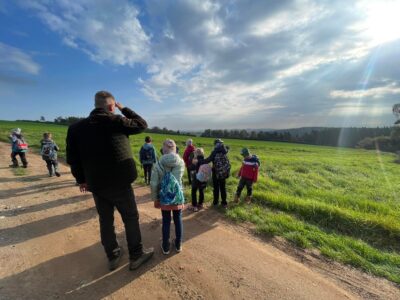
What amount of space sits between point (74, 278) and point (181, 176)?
6.87ft

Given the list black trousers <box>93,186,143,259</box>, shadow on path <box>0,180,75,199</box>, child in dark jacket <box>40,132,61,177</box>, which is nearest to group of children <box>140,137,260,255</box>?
black trousers <box>93,186,143,259</box>

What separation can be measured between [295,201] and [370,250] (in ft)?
7.41

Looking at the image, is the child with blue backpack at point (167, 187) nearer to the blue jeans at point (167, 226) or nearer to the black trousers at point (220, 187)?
the blue jeans at point (167, 226)

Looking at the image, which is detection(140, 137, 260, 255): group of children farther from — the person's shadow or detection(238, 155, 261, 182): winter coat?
the person's shadow

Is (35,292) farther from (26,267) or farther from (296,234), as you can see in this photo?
(296,234)

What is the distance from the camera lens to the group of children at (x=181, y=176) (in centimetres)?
364

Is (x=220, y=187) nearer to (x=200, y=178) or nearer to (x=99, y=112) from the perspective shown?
(x=200, y=178)

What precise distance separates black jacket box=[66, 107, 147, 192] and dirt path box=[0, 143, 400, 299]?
132 centimetres

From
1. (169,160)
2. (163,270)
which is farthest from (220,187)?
(163,270)

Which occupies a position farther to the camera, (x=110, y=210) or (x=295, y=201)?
(x=295, y=201)

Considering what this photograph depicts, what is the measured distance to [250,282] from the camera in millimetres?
3141

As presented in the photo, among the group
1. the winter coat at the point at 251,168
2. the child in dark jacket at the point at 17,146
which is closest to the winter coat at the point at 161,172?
the winter coat at the point at 251,168

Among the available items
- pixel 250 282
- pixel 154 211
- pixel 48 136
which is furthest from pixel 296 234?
pixel 48 136

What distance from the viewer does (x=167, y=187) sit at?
11.9 feet
